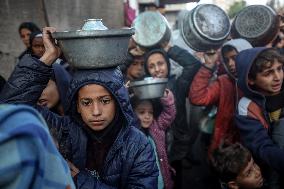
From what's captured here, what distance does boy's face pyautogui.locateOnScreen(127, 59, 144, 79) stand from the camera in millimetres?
4391

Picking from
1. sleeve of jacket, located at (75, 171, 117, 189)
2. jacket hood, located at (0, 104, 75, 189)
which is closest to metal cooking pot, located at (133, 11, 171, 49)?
sleeve of jacket, located at (75, 171, 117, 189)

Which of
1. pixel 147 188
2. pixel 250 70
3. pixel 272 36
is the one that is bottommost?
pixel 147 188

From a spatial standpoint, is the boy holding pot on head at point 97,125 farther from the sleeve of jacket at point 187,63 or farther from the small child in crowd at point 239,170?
the sleeve of jacket at point 187,63

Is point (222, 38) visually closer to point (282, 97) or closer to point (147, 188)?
point (282, 97)

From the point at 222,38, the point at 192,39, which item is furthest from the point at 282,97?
the point at 192,39

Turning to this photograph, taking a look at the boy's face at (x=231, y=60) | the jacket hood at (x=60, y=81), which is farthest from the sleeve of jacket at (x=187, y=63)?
the jacket hood at (x=60, y=81)

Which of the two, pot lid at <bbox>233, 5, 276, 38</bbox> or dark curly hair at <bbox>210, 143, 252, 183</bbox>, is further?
pot lid at <bbox>233, 5, 276, 38</bbox>

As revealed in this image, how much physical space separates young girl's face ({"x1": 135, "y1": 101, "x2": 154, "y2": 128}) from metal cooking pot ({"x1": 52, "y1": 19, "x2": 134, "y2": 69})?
1.53 m

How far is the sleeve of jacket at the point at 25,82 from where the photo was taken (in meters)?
1.99

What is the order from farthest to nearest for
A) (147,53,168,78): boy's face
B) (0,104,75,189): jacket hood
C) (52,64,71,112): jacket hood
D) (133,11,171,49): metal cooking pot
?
(133,11,171,49): metal cooking pot < (147,53,168,78): boy's face < (52,64,71,112): jacket hood < (0,104,75,189): jacket hood

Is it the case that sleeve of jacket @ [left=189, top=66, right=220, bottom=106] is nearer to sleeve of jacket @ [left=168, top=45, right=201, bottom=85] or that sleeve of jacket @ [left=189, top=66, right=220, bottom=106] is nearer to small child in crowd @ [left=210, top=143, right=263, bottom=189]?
sleeve of jacket @ [left=168, top=45, right=201, bottom=85]

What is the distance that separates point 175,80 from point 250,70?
4.84ft

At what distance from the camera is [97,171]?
2.16 metres

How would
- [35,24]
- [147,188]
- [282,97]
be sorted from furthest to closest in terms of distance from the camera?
[35,24] < [282,97] < [147,188]
